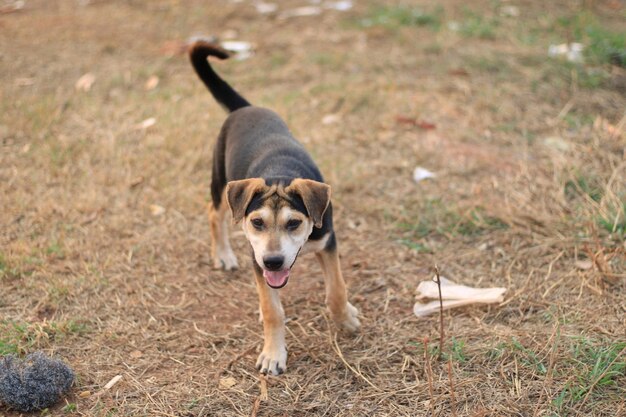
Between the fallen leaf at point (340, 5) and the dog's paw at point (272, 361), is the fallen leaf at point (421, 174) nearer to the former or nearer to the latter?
the dog's paw at point (272, 361)

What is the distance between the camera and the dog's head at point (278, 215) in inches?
138

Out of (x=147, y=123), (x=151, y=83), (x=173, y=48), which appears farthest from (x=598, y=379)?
(x=173, y=48)

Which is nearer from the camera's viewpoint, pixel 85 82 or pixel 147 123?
pixel 147 123

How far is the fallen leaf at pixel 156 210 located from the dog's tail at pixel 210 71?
1.10 m

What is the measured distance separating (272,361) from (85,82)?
16.1ft

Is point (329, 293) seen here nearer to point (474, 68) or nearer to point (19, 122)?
point (19, 122)

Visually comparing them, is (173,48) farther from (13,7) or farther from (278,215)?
(278,215)

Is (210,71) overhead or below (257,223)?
overhead

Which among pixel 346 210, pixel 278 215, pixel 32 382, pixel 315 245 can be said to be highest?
pixel 278 215

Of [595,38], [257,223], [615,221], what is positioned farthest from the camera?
[595,38]

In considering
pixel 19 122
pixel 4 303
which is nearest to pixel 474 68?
pixel 19 122

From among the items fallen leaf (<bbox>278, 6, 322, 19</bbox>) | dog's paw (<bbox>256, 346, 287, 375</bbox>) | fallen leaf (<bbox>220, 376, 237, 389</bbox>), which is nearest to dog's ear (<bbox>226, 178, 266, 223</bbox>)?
dog's paw (<bbox>256, 346, 287, 375</bbox>)

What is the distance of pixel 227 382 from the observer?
375 centimetres

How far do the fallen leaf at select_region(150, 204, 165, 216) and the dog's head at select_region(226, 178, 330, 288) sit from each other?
193 centimetres
